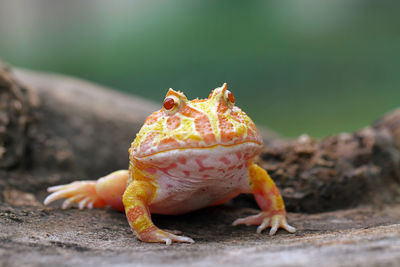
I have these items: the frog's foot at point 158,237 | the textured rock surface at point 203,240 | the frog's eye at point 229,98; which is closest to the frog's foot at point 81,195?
the textured rock surface at point 203,240

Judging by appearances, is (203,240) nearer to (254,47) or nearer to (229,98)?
(229,98)

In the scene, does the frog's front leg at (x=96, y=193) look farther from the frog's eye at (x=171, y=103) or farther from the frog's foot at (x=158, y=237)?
the frog's eye at (x=171, y=103)

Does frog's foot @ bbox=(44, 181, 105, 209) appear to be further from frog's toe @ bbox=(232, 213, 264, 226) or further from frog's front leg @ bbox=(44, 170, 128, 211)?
frog's toe @ bbox=(232, 213, 264, 226)

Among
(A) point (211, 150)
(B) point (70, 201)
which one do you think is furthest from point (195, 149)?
(B) point (70, 201)

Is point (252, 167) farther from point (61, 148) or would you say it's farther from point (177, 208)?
point (61, 148)

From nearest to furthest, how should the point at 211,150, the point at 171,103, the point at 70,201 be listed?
the point at 211,150
the point at 171,103
the point at 70,201

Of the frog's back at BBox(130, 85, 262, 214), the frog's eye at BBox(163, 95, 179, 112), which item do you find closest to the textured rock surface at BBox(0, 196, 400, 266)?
the frog's back at BBox(130, 85, 262, 214)

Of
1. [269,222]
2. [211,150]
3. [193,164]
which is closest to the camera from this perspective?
[211,150]
